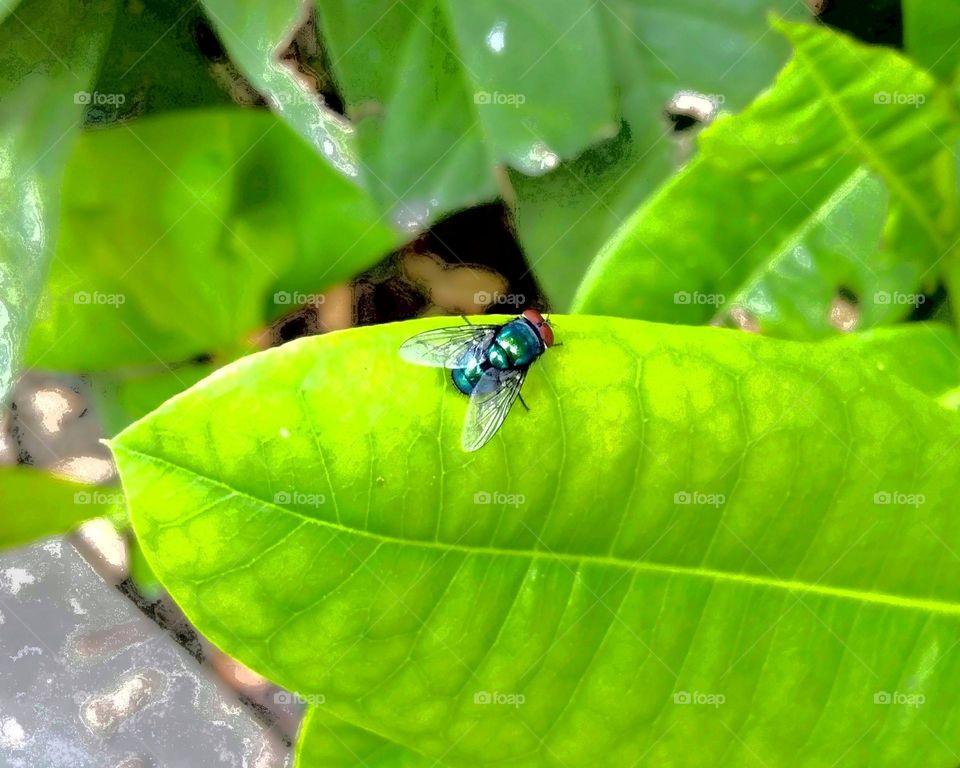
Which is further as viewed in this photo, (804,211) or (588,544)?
(804,211)

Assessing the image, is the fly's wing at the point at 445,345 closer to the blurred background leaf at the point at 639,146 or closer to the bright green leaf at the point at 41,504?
the blurred background leaf at the point at 639,146

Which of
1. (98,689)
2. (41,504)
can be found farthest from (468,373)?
(98,689)

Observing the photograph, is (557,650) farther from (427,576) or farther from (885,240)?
(885,240)

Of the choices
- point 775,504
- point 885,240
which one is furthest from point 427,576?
point 885,240

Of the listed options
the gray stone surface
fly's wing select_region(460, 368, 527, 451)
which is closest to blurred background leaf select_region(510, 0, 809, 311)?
fly's wing select_region(460, 368, 527, 451)

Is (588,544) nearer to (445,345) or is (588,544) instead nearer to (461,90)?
(445,345)
